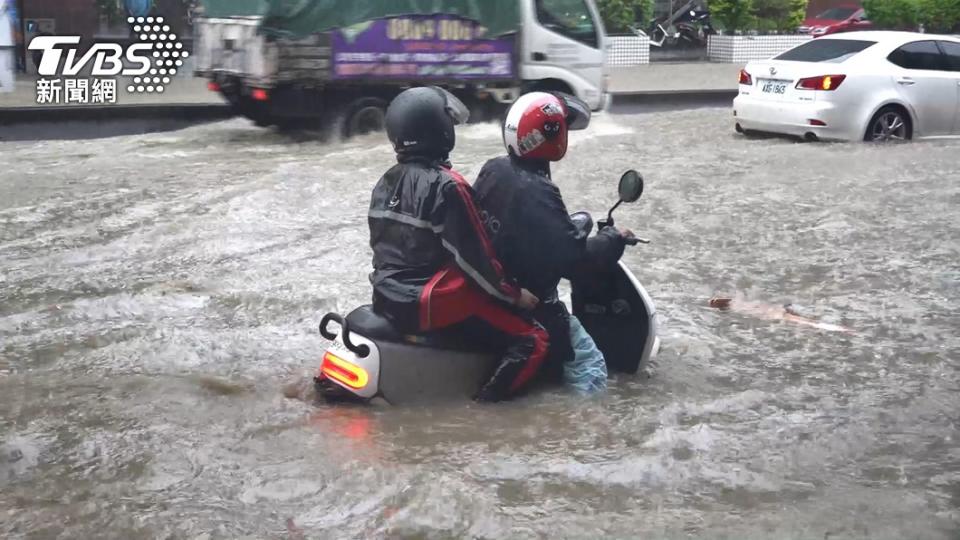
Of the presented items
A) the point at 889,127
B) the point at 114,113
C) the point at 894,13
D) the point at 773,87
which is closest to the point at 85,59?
the point at 114,113

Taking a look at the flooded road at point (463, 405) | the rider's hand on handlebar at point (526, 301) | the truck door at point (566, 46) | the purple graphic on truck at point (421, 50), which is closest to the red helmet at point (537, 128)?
the rider's hand on handlebar at point (526, 301)

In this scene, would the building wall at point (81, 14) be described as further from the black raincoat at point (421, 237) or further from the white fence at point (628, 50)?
the black raincoat at point (421, 237)

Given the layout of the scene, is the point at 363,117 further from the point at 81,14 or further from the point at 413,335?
the point at 81,14

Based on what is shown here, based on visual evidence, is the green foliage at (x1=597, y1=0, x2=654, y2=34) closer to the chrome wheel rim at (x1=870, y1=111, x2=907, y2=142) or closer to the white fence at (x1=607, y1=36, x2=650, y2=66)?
the white fence at (x1=607, y1=36, x2=650, y2=66)

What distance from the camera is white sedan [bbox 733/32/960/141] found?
13578mm

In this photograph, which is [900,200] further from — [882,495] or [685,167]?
[882,495]

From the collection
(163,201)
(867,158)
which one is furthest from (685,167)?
(163,201)

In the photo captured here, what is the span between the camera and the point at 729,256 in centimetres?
939

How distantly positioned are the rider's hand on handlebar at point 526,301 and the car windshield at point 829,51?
9.71m

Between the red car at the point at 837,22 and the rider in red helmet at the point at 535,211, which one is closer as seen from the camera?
the rider in red helmet at the point at 535,211

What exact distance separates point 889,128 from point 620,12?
663 inches

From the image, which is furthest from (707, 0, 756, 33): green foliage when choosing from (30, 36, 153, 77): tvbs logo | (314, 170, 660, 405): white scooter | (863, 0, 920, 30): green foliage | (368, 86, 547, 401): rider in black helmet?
(368, 86, 547, 401): rider in black helmet

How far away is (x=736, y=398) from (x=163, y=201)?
272 inches

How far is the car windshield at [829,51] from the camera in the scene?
45.7ft
